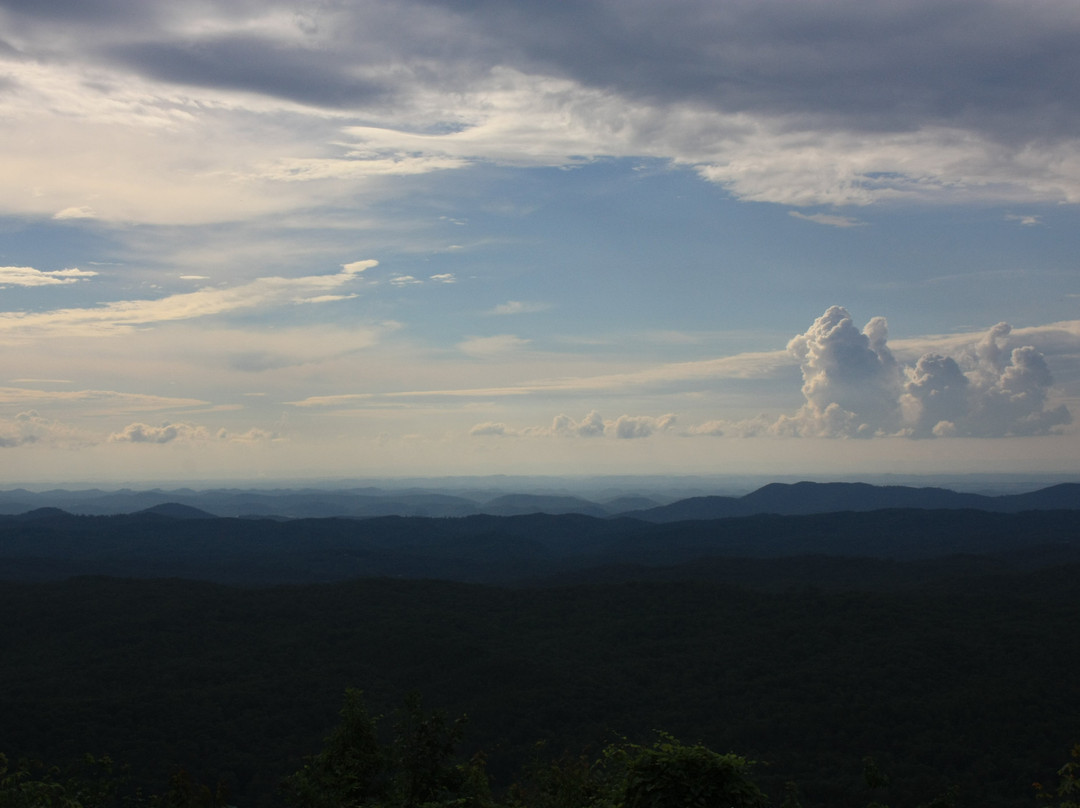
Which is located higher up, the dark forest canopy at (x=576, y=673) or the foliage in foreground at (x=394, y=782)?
the foliage in foreground at (x=394, y=782)

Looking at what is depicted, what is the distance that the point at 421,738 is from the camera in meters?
27.8

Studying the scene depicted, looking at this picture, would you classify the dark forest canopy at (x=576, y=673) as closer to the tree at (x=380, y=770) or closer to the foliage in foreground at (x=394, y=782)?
the foliage in foreground at (x=394, y=782)

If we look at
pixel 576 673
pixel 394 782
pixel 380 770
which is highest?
pixel 380 770

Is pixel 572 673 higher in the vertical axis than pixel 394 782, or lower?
lower

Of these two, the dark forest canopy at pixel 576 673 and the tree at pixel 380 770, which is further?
the dark forest canopy at pixel 576 673

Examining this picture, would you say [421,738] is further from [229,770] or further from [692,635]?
A: [692,635]

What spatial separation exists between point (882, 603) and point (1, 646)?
128 metres

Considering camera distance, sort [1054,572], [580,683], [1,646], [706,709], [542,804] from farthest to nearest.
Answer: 1. [1054,572]
2. [1,646]
3. [580,683]
4. [706,709]
5. [542,804]

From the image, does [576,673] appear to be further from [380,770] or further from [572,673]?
[380,770]

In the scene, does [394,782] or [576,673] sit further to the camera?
[576,673]

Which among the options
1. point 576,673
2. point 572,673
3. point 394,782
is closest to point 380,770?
point 394,782

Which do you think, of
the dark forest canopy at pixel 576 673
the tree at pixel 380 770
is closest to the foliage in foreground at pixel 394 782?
the tree at pixel 380 770

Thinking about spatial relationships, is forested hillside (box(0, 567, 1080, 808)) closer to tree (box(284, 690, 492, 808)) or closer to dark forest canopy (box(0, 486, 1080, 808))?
dark forest canopy (box(0, 486, 1080, 808))

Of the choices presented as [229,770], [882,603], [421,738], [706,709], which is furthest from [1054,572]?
[421,738]
